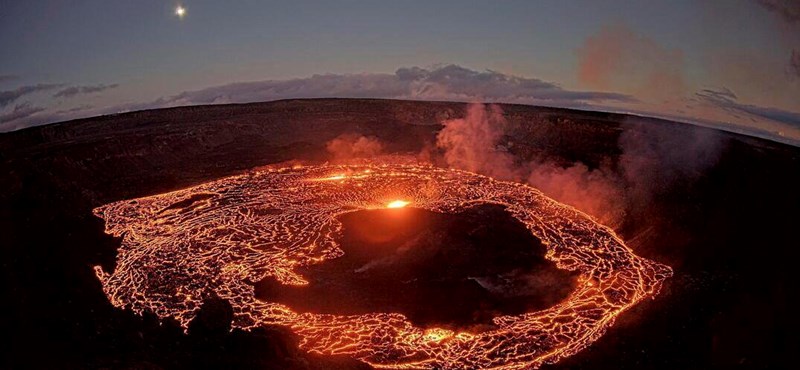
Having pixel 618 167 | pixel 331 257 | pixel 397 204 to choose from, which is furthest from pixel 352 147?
pixel 331 257

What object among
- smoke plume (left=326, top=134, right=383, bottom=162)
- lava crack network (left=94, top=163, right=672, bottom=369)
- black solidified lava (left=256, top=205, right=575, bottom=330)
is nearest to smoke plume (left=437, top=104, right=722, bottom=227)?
lava crack network (left=94, top=163, right=672, bottom=369)

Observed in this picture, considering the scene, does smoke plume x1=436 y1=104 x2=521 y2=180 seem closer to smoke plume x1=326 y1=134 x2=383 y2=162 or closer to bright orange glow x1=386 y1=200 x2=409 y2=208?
smoke plume x1=326 y1=134 x2=383 y2=162

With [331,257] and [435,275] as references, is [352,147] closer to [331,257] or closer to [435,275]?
[331,257]

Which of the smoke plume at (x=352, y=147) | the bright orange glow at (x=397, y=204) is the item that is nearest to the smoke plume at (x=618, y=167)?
the smoke plume at (x=352, y=147)

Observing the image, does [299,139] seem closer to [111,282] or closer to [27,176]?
[27,176]

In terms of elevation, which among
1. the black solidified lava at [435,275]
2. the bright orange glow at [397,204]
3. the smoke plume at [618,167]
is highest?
the smoke plume at [618,167]

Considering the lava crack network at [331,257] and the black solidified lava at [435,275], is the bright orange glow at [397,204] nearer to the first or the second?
the lava crack network at [331,257]

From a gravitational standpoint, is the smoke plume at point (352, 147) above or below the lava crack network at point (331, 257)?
above
